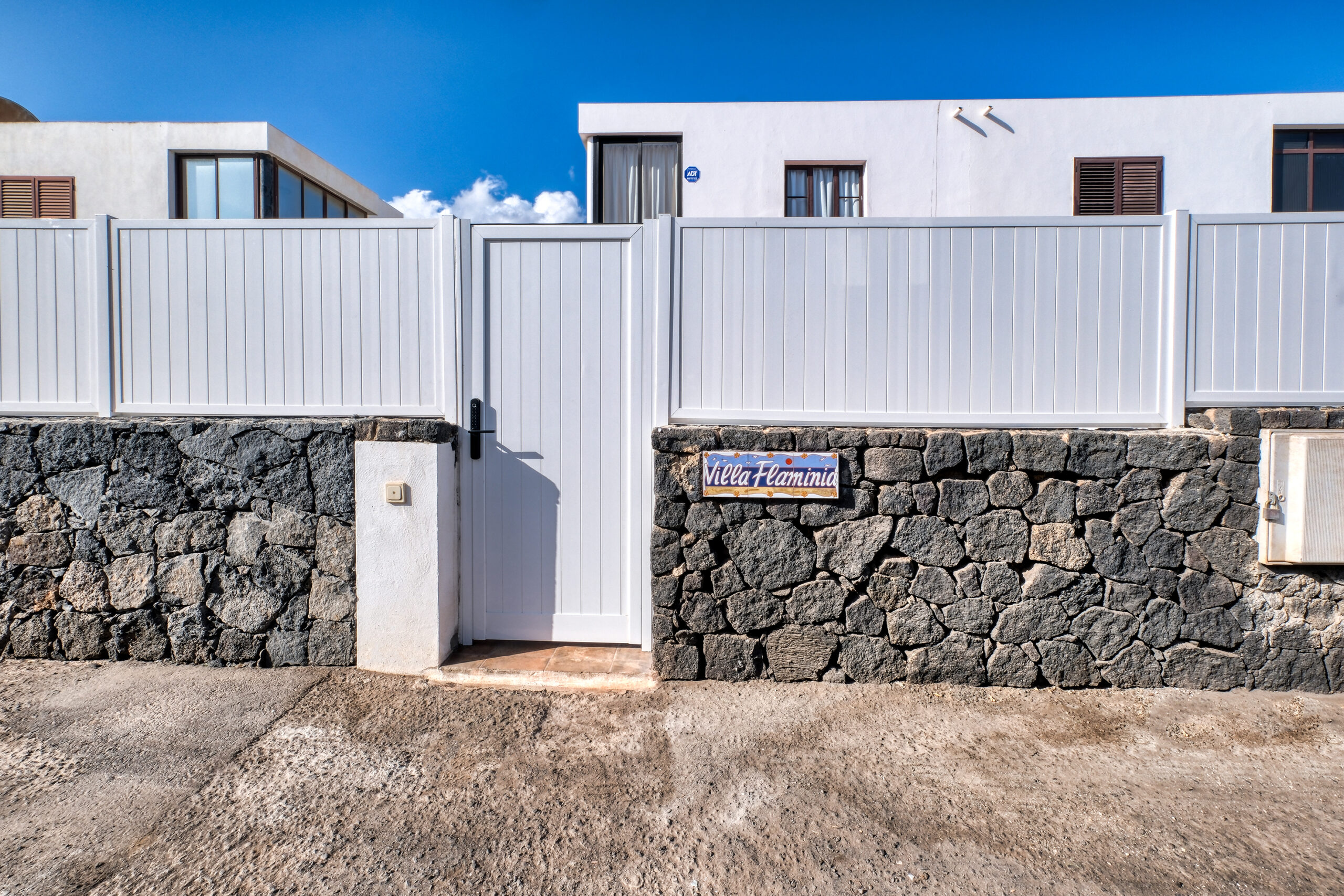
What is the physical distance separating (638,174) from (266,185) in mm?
7056

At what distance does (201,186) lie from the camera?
10461 mm

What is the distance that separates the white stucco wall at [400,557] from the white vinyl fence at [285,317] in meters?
0.41

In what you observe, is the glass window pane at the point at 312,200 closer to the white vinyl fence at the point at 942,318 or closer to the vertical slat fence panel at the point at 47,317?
the vertical slat fence panel at the point at 47,317

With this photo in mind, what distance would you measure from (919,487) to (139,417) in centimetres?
492

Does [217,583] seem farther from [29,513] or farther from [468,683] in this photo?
[468,683]

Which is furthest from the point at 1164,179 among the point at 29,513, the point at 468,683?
the point at 29,513

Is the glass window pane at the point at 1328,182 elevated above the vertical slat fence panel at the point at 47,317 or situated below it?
above

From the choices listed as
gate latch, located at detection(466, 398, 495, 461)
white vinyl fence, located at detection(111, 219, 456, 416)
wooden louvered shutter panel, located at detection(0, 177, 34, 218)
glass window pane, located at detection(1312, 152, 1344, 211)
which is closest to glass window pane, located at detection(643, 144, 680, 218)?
white vinyl fence, located at detection(111, 219, 456, 416)

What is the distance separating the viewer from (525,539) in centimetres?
380

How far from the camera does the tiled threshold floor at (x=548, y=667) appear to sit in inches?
133

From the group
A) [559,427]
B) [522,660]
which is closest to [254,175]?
[559,427]

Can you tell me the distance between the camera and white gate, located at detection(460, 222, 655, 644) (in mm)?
3721

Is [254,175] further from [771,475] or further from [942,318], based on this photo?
[942,318]

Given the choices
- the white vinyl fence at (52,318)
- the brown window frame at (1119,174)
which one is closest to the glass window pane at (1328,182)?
the brown window frame at (1119,174)
